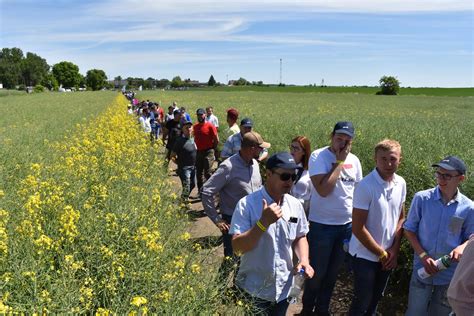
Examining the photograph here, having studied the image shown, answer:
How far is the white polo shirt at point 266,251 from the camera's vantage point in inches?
123

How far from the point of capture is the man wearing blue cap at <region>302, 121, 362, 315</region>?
427 cm

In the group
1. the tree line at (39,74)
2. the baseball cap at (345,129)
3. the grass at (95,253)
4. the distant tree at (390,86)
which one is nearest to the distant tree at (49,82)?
the tree line at (39,74)

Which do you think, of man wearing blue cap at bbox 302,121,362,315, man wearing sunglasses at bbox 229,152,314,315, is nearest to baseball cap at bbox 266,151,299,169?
man wearing sunglasses at bbox 229,152,314,315

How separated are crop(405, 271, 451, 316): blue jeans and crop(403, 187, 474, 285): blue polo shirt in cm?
7

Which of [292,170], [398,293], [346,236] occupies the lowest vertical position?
[398,293]

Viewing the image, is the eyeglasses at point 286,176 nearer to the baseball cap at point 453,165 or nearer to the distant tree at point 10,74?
the baseball cap at point 453,165

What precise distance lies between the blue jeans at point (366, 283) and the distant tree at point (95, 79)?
160 metres

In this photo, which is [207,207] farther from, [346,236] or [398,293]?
[398,293]

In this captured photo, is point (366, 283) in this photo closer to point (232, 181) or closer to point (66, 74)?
point (232, 181)

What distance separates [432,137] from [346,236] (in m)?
5.28

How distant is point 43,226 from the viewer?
13.1 ft

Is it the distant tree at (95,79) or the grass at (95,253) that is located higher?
the distant tree at (95,79)

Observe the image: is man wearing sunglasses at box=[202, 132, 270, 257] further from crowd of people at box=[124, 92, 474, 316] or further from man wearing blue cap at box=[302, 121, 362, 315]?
man wearing blue cap at box=[302, 121, 362, 315]

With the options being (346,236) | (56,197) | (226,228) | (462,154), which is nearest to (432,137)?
(462,154)
